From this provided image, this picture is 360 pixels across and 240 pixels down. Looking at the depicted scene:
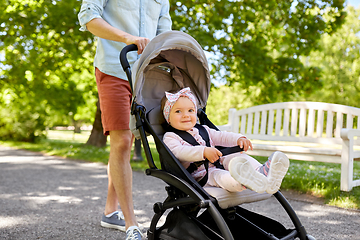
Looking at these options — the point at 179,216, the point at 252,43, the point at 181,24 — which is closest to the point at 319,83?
the point at 252,43

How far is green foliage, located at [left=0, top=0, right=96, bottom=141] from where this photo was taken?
9.22 metres

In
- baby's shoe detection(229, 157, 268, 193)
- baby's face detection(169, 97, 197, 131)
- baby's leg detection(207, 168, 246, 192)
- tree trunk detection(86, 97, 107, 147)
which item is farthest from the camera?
tree trunk detection(86, 97, 107, 147)

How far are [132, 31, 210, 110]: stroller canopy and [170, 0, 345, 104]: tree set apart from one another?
5.81m

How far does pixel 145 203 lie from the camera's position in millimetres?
4195

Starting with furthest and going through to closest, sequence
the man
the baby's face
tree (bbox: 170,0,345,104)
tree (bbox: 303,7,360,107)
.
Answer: tree (bbox: 303,7,360,107) → tree (bbox: 170,0,345,104) → the man → the baby's face

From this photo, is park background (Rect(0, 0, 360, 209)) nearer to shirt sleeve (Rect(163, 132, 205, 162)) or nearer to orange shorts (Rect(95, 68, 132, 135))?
orange shorts (Rect(95, 68, 132, 135))

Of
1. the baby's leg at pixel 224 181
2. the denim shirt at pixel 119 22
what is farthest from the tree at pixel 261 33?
the baby's leg at pixel 224 181

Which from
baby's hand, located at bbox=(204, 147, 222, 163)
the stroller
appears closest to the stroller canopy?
the stroller

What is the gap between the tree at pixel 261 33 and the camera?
9117 mm

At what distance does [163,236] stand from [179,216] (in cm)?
19

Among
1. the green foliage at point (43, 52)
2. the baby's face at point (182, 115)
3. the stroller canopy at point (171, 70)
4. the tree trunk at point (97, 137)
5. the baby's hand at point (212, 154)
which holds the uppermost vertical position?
the green foliage at point (43, 52)

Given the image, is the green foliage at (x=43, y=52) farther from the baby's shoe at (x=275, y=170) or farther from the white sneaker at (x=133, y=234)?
the baby's shoe at (x=275, y=170)

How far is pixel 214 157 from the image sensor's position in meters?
1.97

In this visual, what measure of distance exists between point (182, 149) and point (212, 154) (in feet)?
0.83
